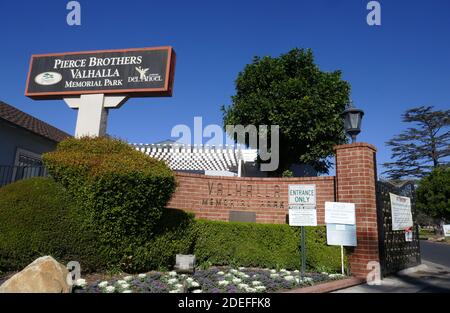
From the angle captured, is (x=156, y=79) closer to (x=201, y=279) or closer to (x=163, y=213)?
(x=163, y=213)

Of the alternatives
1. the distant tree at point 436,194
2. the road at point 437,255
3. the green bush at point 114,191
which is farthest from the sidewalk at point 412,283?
the distant tree at point 436,194

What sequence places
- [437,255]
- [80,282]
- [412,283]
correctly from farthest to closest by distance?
[437,255] → [412,283] → [80,282]

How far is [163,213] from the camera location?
6.91 meters

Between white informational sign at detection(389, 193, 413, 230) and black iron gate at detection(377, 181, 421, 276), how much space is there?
5.9 inches

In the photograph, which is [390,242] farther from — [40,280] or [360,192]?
[40,280]

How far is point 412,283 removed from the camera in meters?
7.39

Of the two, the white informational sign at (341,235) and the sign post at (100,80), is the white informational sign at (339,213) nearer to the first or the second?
the white informational sign at (341,235)

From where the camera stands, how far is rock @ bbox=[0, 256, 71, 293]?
159 inches

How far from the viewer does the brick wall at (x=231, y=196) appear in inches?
376

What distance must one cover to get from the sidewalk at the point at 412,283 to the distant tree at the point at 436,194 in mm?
23886

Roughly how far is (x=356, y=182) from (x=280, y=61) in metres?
12.0

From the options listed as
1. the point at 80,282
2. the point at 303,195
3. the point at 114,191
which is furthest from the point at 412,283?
the point at 80,282

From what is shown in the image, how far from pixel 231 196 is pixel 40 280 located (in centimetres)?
619

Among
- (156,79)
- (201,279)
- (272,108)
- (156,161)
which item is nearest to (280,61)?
(272,108)
